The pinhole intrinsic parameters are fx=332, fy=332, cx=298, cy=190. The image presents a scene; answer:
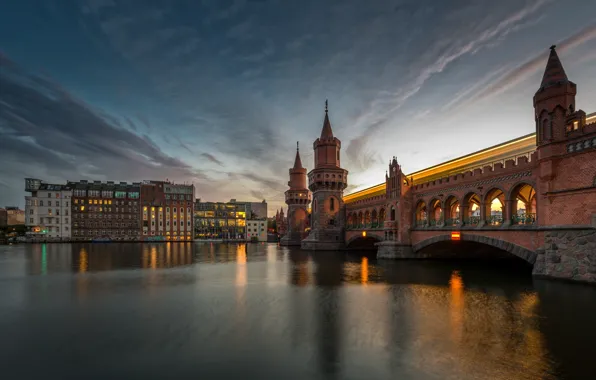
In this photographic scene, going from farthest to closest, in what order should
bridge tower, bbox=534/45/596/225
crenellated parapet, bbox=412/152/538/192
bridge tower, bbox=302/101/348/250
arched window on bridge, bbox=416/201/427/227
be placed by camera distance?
bridge tower, bbox=302/101/348/250, arched window on bridge, bbox=416/201/427/227, crenellated parapet, bbox=412/152/538/192, bridge tower, bbox=534/45/596/225

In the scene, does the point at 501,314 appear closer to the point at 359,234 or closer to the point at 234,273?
the point at 234,273

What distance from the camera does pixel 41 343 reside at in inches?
474

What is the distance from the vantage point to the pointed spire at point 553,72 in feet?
76.6

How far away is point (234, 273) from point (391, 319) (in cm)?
1991

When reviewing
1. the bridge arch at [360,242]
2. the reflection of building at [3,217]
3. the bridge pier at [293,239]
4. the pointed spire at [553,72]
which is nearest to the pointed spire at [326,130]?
the bridge arch at [360,242]

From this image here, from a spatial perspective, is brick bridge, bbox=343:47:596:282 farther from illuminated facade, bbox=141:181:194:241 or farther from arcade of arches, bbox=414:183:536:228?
illuminated facade, bbox=141:181:194:241

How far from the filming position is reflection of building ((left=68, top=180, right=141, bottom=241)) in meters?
121

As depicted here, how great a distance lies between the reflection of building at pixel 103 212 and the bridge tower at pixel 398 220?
108 metres

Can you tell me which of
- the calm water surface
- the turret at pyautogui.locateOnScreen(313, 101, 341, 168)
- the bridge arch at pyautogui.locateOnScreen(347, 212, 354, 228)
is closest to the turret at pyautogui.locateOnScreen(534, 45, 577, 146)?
the calm water surface

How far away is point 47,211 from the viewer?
119312 millimetres

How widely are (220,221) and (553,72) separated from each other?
436 ft

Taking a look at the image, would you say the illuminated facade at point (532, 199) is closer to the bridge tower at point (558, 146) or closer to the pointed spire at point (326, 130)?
the bridge tower at point (558, 146)

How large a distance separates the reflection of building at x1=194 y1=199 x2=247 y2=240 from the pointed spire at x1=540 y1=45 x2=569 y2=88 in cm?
13099

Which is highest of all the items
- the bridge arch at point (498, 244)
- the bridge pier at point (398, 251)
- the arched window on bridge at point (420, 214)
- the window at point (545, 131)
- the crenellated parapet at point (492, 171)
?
the window at point (545, 131)
